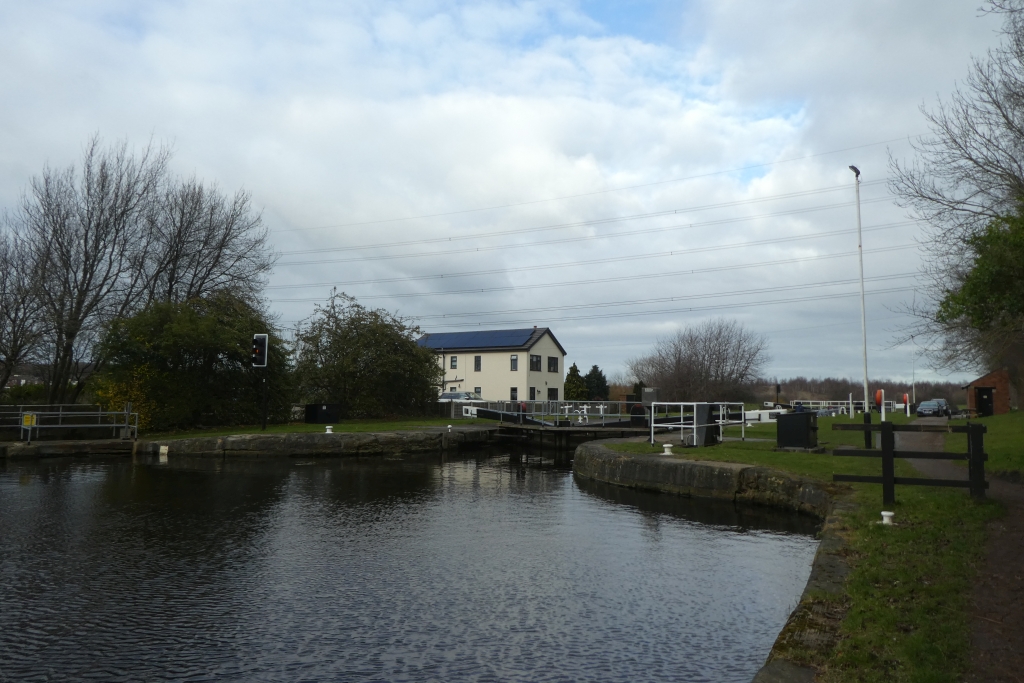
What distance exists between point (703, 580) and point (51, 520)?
33.9 ft

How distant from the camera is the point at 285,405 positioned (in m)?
34.3

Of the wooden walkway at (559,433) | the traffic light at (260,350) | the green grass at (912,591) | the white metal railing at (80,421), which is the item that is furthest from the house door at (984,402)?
the white metal railing at (80,421)

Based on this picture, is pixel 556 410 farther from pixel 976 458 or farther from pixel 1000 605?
pixel 1000 605

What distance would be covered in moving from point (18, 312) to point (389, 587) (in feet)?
100

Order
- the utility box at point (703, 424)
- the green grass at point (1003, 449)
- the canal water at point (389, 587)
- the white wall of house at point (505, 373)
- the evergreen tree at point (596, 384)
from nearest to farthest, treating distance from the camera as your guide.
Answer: the canal water at point (389, 587) → the green grass at point (1003, 449) → the utility box at point (703, 424) → the white wall of house at point (505, 373) → the evergreen tree at point (596, 384)

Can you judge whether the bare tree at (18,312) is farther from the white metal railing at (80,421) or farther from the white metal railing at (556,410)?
the white metal railing at (556,410)

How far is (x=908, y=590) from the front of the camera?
662cm

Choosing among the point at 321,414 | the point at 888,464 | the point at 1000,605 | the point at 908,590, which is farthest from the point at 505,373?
the point at 1000,605

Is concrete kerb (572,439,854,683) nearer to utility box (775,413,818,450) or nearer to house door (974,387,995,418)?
utility box (775,413,818,450)

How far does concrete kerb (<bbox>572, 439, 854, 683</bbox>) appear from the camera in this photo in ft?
18.0

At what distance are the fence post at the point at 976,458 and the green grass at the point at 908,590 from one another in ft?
Answer: 0.75

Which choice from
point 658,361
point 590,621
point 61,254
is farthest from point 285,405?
point 658,361

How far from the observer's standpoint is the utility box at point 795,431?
1842 cm

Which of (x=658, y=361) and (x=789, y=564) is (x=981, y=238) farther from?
(x=658, y=361)
